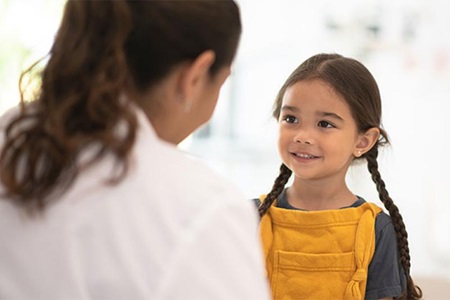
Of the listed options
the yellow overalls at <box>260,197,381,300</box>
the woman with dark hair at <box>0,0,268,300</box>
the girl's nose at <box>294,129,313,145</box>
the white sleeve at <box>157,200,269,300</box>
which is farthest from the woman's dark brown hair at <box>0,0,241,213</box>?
the yellow overalls at <box>260,197,381,300</box>

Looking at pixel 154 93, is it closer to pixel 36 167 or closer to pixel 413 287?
pixel 36 167

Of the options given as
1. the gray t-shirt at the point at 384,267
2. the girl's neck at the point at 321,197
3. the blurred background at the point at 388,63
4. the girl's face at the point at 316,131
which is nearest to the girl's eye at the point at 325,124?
the girl's face at the point at 316,131

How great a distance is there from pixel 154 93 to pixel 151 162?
0.14 meters

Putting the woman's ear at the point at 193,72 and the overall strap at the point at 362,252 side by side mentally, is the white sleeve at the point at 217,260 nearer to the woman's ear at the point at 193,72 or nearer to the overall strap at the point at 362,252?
the woman's ear at the point at 193,72

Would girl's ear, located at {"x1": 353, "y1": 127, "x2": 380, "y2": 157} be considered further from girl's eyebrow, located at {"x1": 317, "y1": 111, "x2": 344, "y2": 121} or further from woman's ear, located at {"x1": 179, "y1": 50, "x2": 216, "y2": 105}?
woman's ear, located at {"x1": 179, "y1": 50, "x2": 216, "y2": 105}

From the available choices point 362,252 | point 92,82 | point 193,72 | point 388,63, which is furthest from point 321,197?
point 388,63

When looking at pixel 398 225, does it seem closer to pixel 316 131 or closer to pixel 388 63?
pixel 316 131

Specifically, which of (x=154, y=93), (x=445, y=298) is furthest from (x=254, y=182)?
(x=154, y=93)

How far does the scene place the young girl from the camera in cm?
185

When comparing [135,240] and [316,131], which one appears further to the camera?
[316,131]

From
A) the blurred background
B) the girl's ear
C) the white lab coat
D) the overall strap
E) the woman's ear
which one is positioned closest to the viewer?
the white lab coat

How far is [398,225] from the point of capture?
1.91 meters

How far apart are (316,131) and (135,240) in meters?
0.91

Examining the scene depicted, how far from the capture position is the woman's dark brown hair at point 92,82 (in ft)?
3.42
